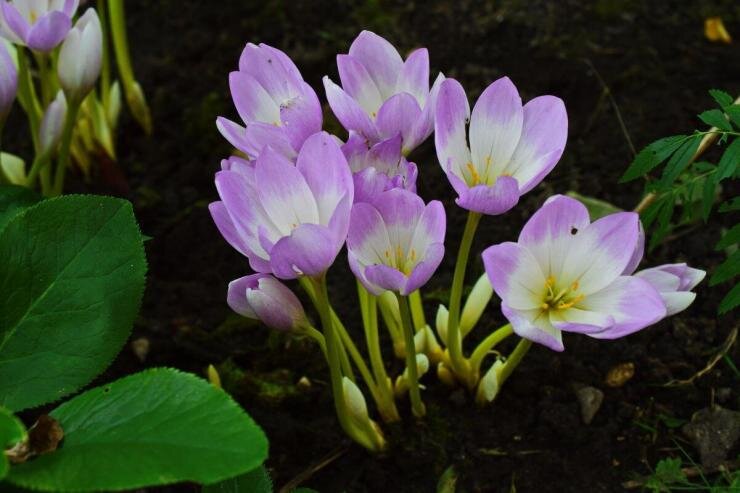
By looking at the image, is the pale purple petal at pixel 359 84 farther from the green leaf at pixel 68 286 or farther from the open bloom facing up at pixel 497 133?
the green leaf at pixel 68 286

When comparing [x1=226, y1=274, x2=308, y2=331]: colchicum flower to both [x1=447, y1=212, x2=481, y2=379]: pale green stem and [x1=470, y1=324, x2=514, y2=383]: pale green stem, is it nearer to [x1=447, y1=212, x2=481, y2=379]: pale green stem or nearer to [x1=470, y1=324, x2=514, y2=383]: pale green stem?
[x1=447, y1=212, x2=481, y2=379]: pale green stem

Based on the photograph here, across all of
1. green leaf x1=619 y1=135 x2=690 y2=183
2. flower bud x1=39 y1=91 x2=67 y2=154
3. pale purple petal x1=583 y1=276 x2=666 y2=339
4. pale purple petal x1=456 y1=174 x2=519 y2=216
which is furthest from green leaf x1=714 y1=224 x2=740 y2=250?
flower bud x1=39 y1=91 x2=67 y2=154

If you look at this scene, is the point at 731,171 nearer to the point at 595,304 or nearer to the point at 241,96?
the point at 595,304

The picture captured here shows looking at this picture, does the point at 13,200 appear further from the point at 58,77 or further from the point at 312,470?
the point at 312,470

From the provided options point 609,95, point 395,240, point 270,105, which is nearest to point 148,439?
point 395,240

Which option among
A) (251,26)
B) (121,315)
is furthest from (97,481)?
(251,26)
